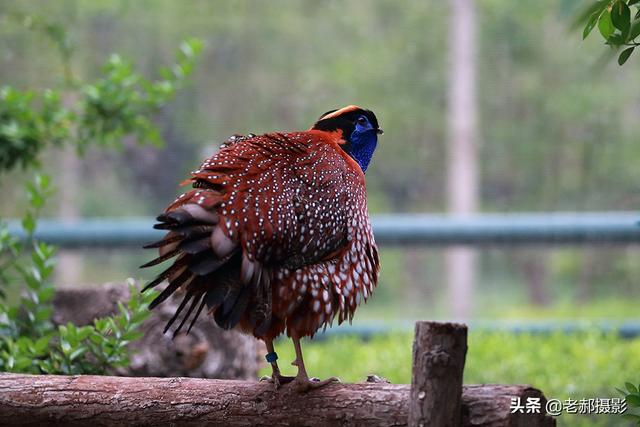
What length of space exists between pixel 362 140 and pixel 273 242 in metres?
0.38

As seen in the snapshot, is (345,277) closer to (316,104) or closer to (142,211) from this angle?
(316,104)

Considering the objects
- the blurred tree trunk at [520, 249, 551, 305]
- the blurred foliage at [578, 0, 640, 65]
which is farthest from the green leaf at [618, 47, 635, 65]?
the blurred tree trunk at [520, 249, 551, 305]

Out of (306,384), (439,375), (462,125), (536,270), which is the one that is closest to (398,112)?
(462,125)

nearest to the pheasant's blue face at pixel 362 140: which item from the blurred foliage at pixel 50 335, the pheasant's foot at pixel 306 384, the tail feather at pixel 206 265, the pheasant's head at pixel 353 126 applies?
the pheasant's head at pixel 353 126

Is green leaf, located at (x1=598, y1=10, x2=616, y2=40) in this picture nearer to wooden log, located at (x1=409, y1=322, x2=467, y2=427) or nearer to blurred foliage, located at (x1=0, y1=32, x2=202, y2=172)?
wooden log, located at (x1=409, y1=322, x2=467, y2=427)

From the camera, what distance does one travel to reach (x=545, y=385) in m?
2.88

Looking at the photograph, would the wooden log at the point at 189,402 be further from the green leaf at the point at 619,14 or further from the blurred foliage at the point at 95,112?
the blurred foliage at the point at 95,112

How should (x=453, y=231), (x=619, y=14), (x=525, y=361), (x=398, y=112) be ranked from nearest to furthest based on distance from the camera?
1. (x=619, y=14)
2. (x=525, y=361)
3. (x=453, y=231)
4. (x=398, y=112)

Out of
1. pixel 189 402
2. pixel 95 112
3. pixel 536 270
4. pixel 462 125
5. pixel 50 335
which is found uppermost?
pixel 462 125

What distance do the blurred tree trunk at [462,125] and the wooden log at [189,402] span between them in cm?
293

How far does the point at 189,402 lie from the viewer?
→ 160 cm

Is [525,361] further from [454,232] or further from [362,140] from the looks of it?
[362,140]

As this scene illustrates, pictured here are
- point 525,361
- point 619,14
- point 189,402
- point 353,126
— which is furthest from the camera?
point 525,361

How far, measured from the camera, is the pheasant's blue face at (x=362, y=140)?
187 cm
